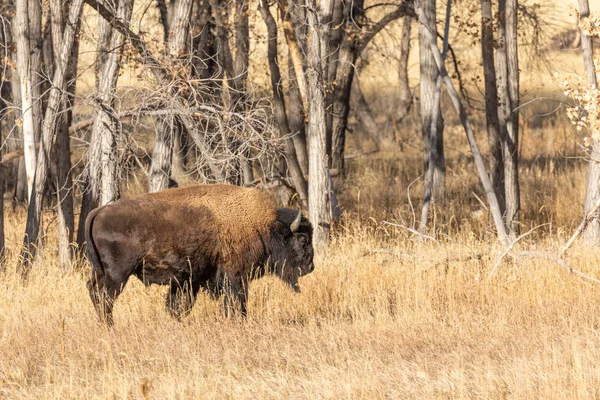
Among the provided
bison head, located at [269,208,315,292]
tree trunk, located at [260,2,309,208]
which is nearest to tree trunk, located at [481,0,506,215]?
tree trunk, located at [260,2,309,208]

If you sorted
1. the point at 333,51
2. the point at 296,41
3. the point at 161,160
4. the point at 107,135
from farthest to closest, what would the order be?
the point at 333,51
the point at 296,41
the point at 161,160
the point at 107,135

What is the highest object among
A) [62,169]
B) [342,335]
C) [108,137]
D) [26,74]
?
[26,74]

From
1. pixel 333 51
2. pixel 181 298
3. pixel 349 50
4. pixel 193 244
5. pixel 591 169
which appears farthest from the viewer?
pixel 349 50

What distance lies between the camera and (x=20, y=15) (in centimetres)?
996

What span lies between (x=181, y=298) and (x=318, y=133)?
11.3ft

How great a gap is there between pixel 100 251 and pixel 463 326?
3.43m

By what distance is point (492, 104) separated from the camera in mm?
13305

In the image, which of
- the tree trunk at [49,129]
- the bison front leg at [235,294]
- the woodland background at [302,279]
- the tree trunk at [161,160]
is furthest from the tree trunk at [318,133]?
the tree trunk at [49,129]

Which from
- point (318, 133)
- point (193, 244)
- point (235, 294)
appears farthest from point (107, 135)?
point (235, 294)

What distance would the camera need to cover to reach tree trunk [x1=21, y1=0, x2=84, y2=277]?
392 inches

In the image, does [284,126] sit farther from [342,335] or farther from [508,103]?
[342,335]

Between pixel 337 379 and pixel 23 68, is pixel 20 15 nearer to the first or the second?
pixel 23 68

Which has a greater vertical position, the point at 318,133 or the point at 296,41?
the point at 296,41

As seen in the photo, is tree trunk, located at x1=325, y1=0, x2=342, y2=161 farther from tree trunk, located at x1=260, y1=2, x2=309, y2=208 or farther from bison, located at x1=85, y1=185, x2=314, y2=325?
bison, located at x1=85, y1=185, x2=314, y2=325
